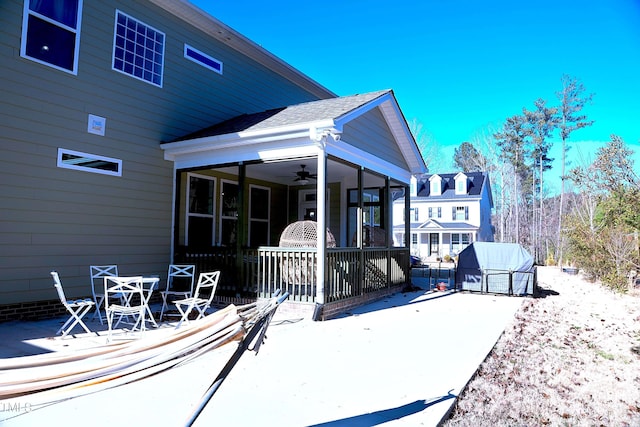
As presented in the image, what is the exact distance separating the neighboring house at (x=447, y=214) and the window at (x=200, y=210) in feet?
74.4

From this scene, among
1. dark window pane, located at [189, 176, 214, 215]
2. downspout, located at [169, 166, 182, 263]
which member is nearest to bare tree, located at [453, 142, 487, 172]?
dark window pane, located at [189, 176, 214, 215]

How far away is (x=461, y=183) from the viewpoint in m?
31.1

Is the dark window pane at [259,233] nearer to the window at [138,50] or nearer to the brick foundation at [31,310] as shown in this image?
the window at [138,50]

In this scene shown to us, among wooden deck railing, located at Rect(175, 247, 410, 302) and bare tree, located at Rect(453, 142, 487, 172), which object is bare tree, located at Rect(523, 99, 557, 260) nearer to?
bare tree, located at Rect(453, 142, 487, 172)

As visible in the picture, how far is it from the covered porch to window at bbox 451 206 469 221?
21.2 metres

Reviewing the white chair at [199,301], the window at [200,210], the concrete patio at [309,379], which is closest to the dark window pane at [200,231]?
the window at [200,210]

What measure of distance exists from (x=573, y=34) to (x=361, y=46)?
37.4ft

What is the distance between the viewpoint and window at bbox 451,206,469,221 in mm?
30703

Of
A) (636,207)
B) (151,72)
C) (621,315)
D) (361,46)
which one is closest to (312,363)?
(151,72)

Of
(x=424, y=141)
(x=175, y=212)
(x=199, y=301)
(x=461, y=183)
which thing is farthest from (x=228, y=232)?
(x=424, y=141)

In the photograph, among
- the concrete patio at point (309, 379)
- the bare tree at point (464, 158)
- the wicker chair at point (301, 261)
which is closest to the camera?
the concrete patio at point (309, 379)

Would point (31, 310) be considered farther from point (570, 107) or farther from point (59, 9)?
point (570, 107)

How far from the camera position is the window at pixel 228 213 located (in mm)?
9751

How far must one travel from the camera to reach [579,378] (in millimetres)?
4270
